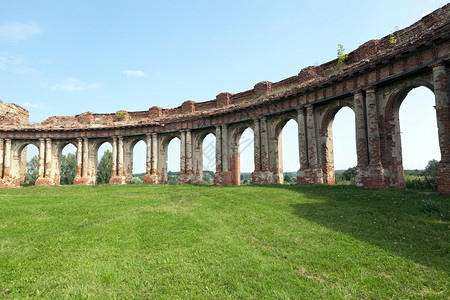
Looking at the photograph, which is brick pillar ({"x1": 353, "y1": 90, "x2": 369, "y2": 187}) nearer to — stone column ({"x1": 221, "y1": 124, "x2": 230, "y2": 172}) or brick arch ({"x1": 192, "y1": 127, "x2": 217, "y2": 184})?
stone column ({"x1": 221, "y1": 124, "x2": 230, "y2": 172})

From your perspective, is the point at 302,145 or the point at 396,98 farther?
the point at 302,145

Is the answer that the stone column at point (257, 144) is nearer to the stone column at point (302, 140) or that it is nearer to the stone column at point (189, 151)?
the stone column at point (302, 140)

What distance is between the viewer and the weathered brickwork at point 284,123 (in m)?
12.3

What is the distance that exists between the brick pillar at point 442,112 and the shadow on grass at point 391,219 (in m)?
1.46

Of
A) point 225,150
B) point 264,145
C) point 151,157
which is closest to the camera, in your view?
point 264,145

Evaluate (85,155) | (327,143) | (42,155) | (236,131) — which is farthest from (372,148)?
(42,155)

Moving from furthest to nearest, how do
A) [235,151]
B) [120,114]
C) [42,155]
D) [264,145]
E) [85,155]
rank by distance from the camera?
[120,114] < [85,155] < [42,155] < [235,151] < [264,145]

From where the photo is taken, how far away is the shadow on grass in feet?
18.6

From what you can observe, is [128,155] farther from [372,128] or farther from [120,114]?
[372,128]

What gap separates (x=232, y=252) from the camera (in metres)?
5.77

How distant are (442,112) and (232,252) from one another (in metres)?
11.4

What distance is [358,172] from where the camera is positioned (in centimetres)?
1417

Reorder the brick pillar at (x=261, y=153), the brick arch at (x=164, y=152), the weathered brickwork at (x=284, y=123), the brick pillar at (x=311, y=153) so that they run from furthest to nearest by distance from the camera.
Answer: the brick arch at (x=164, y=152)
the brick pillar at (x=261, y=153)
the brick pillar at (x=311, y=153)
the weathered brickwork at (x=284, y=123)

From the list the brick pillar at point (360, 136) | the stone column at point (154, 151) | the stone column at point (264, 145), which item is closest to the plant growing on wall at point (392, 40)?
the brick pillar at point (360, 136)
